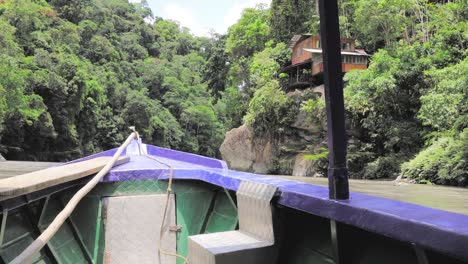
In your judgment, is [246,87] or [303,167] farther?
[246,87]

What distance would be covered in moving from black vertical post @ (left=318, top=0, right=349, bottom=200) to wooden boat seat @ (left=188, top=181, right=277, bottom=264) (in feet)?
1.54

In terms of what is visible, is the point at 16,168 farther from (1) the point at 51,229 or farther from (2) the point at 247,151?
(1) the point at 51,229

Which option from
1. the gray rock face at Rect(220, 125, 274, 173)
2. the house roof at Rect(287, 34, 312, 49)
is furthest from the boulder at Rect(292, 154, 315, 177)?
the house roof at Rect(287, 34, 312, 49)

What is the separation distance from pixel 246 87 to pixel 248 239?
27998 mm

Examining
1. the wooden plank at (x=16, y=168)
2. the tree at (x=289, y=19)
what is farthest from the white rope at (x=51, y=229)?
the tree at (x=289, y=19)

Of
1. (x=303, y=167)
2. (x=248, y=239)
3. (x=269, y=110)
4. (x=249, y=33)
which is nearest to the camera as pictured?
(x=248, y=239)

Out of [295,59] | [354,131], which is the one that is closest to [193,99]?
[295,59]

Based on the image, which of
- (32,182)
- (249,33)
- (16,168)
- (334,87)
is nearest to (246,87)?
(249,33)

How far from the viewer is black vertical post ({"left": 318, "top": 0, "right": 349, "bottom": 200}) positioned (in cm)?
161

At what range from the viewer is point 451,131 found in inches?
553

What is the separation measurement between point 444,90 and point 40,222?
13.9 m

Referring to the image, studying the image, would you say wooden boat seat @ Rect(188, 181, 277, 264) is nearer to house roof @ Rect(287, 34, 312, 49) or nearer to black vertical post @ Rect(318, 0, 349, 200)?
black vertical post @ Rect(318, 0, 349, 200)

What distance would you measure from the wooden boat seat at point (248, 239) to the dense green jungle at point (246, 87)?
114 centimetres

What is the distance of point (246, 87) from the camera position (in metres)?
29.8
